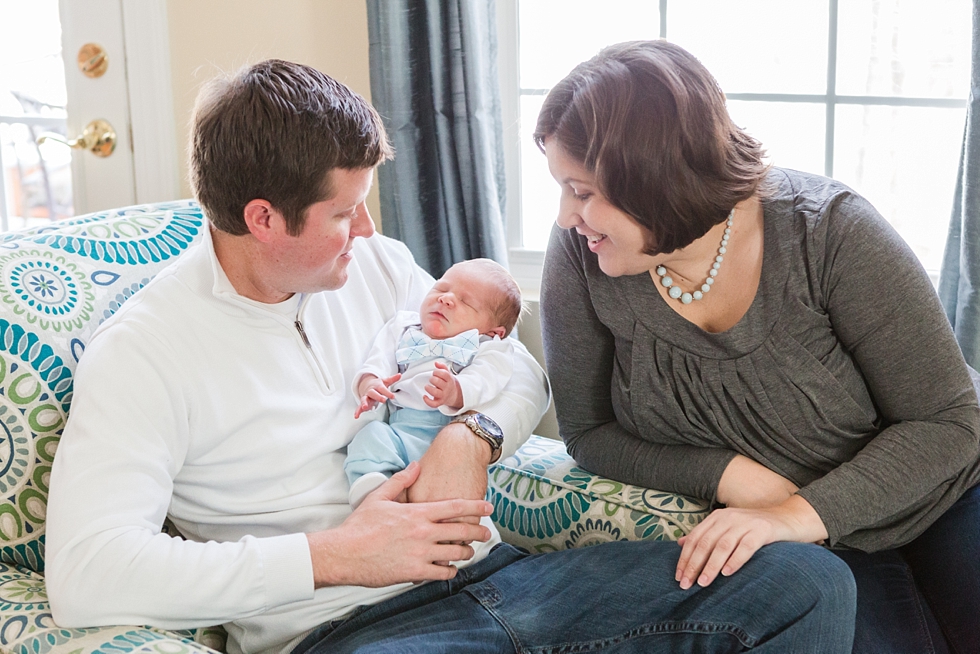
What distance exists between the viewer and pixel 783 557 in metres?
1.30

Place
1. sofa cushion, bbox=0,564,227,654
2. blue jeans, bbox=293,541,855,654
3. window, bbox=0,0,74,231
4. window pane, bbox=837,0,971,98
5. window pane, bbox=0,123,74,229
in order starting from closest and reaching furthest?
sofa cushion, bbox=0,564,227,654 < blue jeans, bbox=293,541,855,654 < window pane, bbox=837,0,971,98 < window, bbox=0,0,74,231 < window pane, bbox=0,123,74,229

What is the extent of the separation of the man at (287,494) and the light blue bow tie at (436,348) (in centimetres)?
12

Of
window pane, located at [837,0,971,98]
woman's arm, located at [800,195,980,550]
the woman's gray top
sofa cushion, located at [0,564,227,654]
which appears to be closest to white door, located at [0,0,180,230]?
the woman's gray top

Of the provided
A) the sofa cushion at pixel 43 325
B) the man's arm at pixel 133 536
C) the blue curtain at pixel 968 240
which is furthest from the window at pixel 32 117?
the blue curtain at pixel 968 240

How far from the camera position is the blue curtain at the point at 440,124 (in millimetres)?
2092

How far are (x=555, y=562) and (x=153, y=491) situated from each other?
62 cm

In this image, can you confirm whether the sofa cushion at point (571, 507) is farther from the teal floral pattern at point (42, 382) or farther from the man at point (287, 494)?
the teal floral pattern at point (42, 382)

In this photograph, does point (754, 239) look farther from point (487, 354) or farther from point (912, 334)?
point (487, 354)

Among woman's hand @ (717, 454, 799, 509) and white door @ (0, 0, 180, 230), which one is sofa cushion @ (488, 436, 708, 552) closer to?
woman's hand @ (717, 454, 799, 509)

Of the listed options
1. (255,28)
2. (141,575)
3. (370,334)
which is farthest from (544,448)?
(255,28)

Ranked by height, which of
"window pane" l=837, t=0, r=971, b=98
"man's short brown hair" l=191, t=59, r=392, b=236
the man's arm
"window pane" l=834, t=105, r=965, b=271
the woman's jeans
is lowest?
the woman's jeans

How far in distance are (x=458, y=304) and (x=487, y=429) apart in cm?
23

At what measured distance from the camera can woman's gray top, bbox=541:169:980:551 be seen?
144 cm

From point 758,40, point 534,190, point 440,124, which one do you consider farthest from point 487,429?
point 758,40
